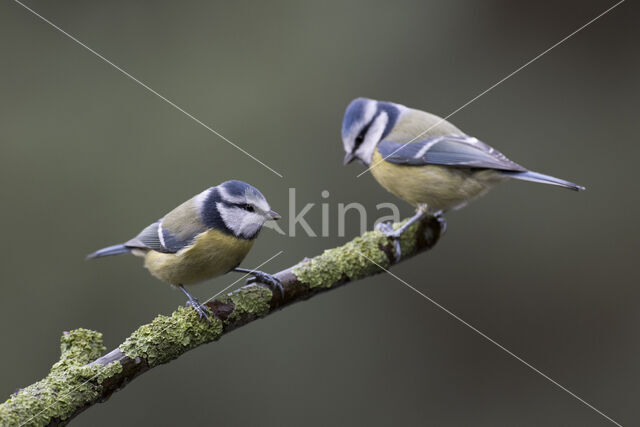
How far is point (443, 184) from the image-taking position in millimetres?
2551

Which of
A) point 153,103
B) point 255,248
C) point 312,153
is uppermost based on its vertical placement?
point 153,103

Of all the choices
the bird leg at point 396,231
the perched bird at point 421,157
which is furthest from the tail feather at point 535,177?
the bird leg at point 396,231

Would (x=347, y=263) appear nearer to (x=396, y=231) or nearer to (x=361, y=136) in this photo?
(x=396, y=231)

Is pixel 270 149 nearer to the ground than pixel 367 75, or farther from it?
nearer to the ground

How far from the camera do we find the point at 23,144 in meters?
3.69

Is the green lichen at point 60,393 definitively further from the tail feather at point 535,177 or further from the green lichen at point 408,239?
the tail feather at point 535,177

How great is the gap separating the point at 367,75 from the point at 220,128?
0.98 m

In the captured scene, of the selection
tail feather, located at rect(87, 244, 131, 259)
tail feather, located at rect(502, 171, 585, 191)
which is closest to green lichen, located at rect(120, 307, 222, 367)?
tail feather, located at rect(87, 244, 131, 259)

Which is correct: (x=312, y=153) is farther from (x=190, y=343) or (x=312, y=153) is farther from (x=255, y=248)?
(x=190, y=343)

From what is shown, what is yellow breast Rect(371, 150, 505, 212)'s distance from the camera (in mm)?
2531

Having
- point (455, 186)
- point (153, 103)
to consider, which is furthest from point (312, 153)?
point (455, 186)

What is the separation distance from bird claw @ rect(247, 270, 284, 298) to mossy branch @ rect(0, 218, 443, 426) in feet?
0.07

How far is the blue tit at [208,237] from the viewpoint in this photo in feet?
5.81

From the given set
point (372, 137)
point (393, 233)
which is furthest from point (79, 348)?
point (372, 137)
